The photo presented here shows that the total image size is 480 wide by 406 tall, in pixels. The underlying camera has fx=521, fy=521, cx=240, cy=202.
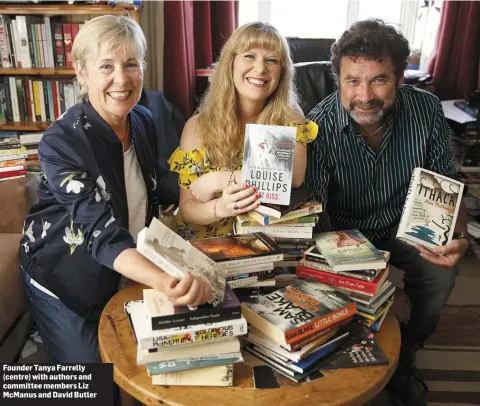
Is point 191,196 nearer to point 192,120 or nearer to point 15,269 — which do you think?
point 192,120

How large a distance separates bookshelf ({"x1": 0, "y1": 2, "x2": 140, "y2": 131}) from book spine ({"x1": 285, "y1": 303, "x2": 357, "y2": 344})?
6.01ft

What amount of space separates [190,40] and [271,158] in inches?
66.5

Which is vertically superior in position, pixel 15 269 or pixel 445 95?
pixel 445 95

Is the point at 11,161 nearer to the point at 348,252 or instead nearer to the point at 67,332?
the point at 67,332

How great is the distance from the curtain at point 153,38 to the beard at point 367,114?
141 centimetres

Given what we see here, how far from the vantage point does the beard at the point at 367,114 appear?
5.61ft

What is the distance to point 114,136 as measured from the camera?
58.8 inches

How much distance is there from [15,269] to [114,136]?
2.44ft

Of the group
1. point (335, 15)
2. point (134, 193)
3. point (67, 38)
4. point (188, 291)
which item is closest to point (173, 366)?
point (188, 291)

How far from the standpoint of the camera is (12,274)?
73.6 inches

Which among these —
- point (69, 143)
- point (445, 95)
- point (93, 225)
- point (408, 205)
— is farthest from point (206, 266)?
point (445, 95)

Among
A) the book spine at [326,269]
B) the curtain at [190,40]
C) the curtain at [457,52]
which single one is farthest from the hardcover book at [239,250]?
the curtain at [457,52]

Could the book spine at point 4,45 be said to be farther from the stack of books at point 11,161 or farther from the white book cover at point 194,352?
the white book cover at point 194,352

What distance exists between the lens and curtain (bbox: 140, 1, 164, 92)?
2.76 metres
